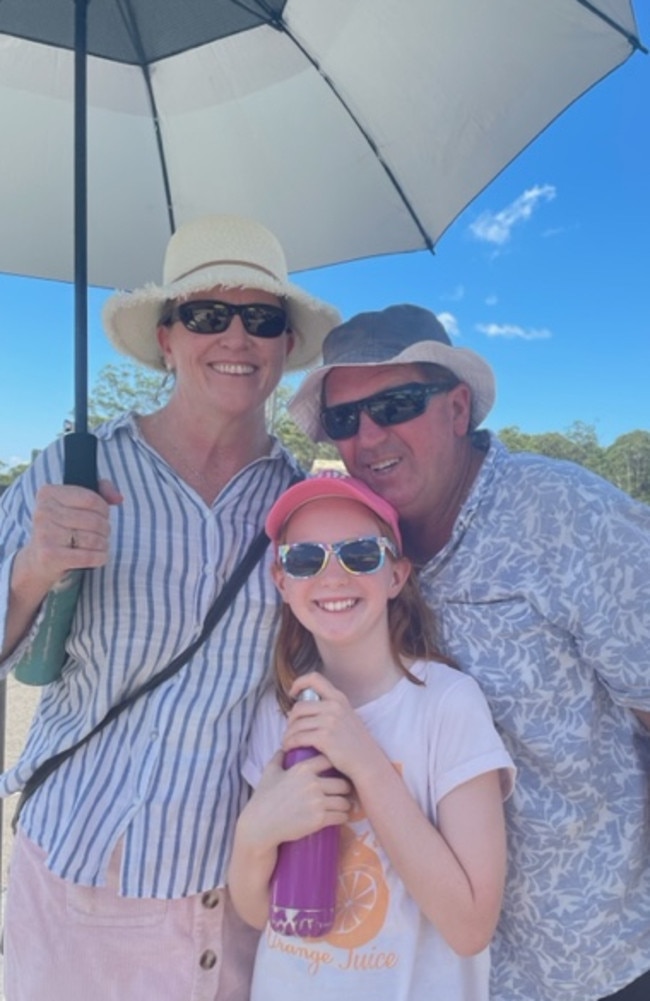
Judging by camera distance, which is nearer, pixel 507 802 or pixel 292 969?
pixel 292 969

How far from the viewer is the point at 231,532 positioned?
188 centimetres

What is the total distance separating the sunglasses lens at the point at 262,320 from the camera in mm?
1944

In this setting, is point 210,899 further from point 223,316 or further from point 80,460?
point 223,316

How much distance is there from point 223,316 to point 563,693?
1.16 m

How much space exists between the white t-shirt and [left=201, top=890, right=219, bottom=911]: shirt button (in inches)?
6.4


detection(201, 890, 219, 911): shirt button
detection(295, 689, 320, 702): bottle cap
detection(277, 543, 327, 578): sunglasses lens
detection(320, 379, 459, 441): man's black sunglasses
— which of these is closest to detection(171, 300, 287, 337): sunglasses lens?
detection(320, 379, 459, 441): man's black sunglasses

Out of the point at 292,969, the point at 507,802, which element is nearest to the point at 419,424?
the point at 507,802

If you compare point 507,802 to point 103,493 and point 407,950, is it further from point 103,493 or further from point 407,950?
point 103,493

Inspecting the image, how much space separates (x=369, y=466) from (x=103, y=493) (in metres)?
0.59

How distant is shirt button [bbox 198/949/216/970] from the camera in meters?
1.63

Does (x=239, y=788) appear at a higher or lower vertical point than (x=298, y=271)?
lower

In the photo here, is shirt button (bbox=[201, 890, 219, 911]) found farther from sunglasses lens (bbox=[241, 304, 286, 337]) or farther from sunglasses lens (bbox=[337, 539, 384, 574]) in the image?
sunglasses lens (bbox=[241, 304, 286, 337])

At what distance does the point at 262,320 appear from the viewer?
1.96 meters

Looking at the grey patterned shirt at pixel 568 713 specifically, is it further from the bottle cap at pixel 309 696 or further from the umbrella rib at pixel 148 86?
the umbrella rib at pixel 148 86
